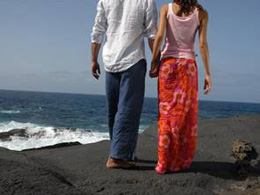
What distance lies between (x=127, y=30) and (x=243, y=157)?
2.02 m

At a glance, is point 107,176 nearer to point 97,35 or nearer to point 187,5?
point 97,35

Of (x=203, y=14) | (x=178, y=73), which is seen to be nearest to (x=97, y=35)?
(x=178, y=73)

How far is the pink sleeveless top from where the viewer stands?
143 inches

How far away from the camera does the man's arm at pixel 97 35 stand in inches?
157

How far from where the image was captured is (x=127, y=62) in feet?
12.4

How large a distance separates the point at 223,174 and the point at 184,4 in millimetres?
1967

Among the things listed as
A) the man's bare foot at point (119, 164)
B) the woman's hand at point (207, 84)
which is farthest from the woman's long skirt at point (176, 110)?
the man's bare foot at point (119, 164)

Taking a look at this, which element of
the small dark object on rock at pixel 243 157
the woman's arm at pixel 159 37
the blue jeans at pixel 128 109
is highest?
the woman's arm at pixel 159 37

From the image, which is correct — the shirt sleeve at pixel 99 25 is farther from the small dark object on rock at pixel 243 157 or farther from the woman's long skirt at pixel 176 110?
the small dark object on rock at pixel 243 157

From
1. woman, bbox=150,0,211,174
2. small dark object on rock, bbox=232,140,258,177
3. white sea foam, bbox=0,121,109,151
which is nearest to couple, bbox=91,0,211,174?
woman, bbox=150,0,211,174

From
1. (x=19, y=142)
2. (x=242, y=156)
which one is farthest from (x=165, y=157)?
(x=19, y=142)

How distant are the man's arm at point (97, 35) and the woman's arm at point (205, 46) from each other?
111 centimetres

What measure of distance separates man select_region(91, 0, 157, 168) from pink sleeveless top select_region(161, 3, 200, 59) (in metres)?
0.22

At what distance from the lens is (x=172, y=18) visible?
3648 mm
